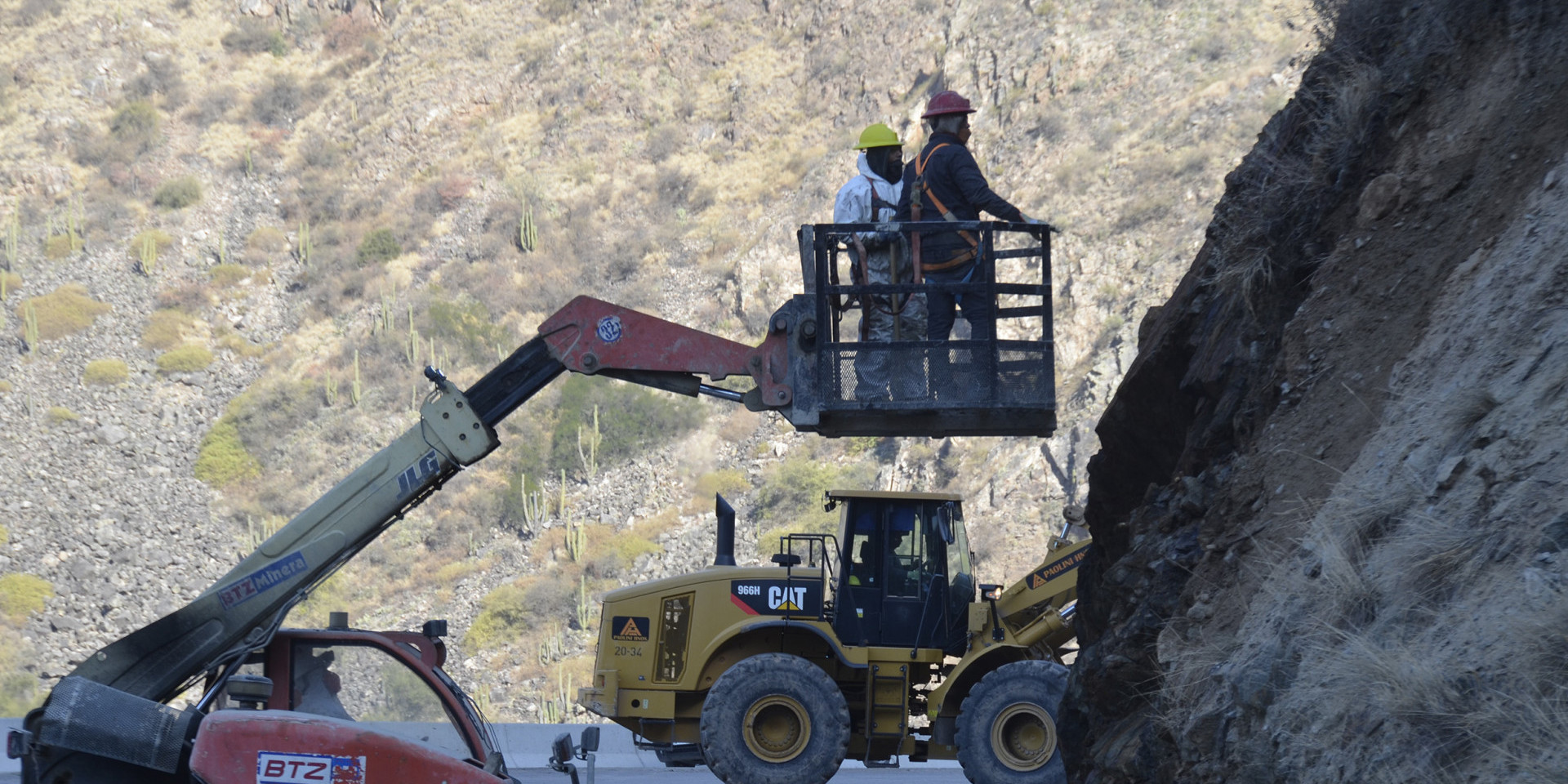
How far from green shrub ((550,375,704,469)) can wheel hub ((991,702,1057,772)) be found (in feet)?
69.8

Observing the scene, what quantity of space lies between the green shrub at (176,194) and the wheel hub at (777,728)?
3321cm

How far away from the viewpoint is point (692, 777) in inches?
617

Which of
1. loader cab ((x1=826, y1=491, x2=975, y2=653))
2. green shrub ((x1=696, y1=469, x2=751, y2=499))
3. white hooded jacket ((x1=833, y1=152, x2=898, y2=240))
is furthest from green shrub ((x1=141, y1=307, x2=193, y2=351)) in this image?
white hooded jacket ((x1=833, y1=152, x2=898, y2=240))

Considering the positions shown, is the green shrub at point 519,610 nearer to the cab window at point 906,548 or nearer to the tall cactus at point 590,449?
the tall cactus at point 590,449

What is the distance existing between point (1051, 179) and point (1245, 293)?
26460mm

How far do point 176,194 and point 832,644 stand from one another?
3330 cm

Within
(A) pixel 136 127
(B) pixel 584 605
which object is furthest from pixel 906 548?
(A) pixel 136 127

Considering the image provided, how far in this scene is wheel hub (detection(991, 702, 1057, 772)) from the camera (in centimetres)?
1116

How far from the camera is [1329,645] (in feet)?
16.0

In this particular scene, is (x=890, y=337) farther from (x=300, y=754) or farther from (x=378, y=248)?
(x=378, y=248)

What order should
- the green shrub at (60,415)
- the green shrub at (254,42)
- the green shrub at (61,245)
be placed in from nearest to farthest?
the green shrub at (60,415) < the green shrub at (61,245) < the green shrub at (254,42)

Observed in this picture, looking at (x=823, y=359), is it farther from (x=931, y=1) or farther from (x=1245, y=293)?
(x=931, y=1)

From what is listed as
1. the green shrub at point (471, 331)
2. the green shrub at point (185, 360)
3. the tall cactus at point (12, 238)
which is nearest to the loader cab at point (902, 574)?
the green shrub at point (471, 331)

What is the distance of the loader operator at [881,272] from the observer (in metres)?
8.30
